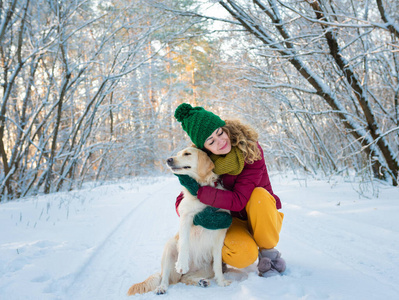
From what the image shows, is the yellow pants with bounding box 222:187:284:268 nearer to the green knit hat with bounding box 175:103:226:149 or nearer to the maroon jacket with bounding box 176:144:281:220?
the maroon jacket with bounding box 176:144:281:220

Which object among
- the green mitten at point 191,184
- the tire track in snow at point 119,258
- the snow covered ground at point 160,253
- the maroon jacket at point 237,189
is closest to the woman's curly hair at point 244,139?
the maroon jacket at point 237,189

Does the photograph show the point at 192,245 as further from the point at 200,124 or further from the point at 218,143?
the point at 200,124

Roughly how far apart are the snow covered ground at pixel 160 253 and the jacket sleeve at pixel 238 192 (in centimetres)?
57

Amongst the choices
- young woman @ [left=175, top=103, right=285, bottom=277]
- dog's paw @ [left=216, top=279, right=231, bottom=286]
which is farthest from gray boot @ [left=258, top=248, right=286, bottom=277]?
dog's paw @ [left=216, top=279, right=231, bottom=286]

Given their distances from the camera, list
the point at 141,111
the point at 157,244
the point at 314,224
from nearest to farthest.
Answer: the point at 157,244 < the point at 314,224 < the point at 141,111

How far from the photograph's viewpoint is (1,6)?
179 inches

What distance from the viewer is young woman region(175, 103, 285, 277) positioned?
1921 mm

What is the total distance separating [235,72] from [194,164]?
5.79m

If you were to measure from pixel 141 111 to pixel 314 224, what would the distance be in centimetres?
1070

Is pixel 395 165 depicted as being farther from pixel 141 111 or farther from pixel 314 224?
pixel 141 111

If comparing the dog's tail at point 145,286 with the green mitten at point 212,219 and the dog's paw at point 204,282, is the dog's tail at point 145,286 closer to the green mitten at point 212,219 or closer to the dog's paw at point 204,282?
the dog's paw at point 204,282

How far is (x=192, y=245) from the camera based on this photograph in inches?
79.0

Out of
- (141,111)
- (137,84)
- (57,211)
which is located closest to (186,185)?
(57,211)

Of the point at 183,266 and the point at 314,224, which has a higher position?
the point at 183,266
